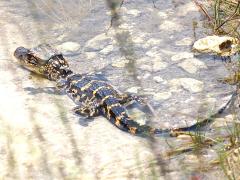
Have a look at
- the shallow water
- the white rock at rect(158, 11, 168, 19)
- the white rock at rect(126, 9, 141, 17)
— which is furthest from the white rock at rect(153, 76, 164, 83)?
the white rock at rect(126, 9, 141, 17)

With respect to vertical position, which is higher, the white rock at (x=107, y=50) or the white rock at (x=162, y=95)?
the white rock at (x=107, y=50)

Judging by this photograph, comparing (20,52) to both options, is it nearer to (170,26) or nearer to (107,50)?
(107,50)

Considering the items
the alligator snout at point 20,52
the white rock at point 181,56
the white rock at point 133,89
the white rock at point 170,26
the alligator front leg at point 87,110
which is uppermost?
the white rock at point 170,26

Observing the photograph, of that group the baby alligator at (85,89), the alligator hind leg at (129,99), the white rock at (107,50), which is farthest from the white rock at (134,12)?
the alligator hind leg at (129,99)

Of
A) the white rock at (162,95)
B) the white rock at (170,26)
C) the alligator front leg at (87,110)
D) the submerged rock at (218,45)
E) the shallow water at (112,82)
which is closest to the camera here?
the shallow water at (112,82)

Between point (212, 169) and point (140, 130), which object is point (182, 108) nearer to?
point (140, 130)

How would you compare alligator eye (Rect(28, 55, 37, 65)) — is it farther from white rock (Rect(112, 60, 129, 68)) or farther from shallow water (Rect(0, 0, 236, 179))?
white rock (Rect(112, 60, 129, 68))

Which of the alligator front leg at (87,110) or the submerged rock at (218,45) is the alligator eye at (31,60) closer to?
the alligator front leg at (87,110)

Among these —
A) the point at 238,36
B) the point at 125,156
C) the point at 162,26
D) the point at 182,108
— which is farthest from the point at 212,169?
the point at 162,26
